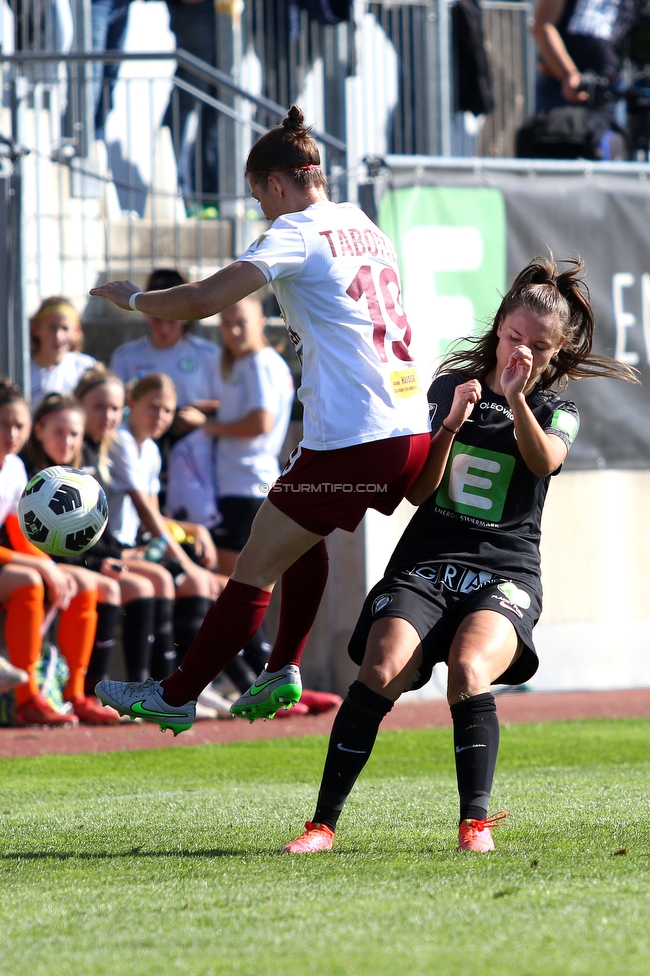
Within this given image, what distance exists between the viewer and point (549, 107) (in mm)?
12109

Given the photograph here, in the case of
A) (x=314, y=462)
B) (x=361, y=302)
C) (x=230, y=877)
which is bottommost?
(x=230, y=877)

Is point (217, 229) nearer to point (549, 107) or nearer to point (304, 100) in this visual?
point (304, 100)

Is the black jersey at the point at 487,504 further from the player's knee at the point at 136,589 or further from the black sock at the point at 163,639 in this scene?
the black sock at the point at 163,639

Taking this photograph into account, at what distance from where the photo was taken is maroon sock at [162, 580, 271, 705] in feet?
14.7

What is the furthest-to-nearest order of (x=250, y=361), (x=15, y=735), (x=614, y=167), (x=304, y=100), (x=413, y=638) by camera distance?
(x=304, y=100) < (x=614, y=167) < (x=250, y=361) < (x=15, y=735) < (x=413, y=638)

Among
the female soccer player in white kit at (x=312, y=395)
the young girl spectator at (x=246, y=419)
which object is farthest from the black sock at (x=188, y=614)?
the female soccer player in white kit at (x=312, y=395)

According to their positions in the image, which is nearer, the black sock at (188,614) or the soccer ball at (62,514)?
the soccer ball at (62,514)

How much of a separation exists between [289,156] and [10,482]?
13.0ft

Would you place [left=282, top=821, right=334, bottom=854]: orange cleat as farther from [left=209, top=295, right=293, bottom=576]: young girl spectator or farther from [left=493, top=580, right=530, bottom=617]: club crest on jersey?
[left=209, top=295, right=293, bottom=576]: young girl spectator

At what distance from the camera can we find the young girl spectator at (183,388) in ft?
29.5

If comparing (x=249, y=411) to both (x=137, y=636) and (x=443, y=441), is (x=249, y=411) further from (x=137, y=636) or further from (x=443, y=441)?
(x=443, y=441)

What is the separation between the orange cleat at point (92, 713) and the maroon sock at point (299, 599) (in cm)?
374

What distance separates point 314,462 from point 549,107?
28.4 ft

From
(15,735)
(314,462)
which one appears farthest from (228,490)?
(314,462)
